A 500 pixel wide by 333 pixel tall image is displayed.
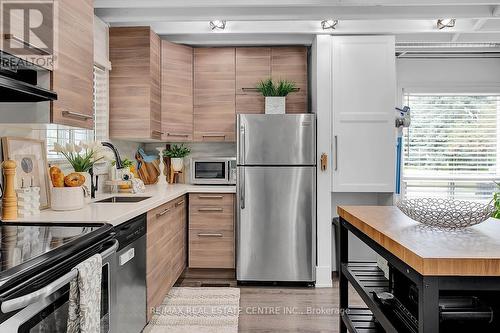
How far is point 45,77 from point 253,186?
210 cm

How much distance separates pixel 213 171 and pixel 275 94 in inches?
40.8

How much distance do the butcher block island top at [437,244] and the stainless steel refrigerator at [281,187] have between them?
70.4 inches

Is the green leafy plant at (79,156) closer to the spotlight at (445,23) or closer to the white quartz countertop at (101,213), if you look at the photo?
the white quartz countertop at (101,213)

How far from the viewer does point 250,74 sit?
13.0ft

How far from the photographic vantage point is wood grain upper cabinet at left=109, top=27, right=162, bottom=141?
349 centimetres

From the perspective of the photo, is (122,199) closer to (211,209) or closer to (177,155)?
(211,209)

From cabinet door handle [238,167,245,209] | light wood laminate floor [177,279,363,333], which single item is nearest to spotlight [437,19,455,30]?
cabinet door handle [238,167,245,209]

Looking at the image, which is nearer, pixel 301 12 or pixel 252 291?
pixel 301 12

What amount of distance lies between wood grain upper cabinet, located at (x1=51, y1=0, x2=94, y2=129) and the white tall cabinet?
7.44ft

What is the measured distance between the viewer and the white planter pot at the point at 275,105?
371cm

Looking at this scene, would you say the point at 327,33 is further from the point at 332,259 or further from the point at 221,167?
the point at 332,259

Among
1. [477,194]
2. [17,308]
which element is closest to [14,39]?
[17,308]

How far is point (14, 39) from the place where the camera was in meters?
1.57

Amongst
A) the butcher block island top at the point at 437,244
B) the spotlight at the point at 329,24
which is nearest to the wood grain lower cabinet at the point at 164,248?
the butcher block island top at the point at 437,244
